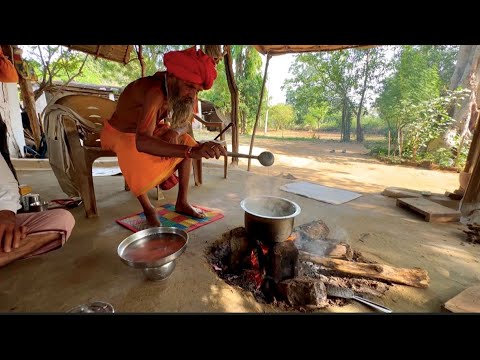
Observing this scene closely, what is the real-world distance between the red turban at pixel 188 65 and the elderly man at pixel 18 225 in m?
1.38

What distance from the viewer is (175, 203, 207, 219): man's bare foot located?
2998mm

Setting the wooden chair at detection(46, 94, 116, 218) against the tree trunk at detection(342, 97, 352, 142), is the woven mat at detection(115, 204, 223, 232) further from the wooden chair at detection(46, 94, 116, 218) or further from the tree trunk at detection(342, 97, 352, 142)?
the tree trunk at detection(342, 97, 352, 142)

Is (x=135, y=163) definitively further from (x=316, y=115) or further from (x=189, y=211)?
(x=316, y=115)

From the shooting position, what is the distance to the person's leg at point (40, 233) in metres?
1.71

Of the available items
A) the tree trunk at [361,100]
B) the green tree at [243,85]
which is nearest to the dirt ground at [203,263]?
the green tree at [243,85]

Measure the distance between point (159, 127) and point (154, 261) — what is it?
180 cm

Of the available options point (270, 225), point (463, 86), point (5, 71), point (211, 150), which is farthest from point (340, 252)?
point (463, 86)

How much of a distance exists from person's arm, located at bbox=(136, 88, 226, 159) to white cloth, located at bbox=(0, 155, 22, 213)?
35.6 inches

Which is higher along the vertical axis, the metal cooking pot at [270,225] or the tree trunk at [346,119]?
the tree trunk at [346,119]

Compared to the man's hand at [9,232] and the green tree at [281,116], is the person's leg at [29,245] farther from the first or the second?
the green tree at [281,116]

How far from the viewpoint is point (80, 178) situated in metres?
2.77
